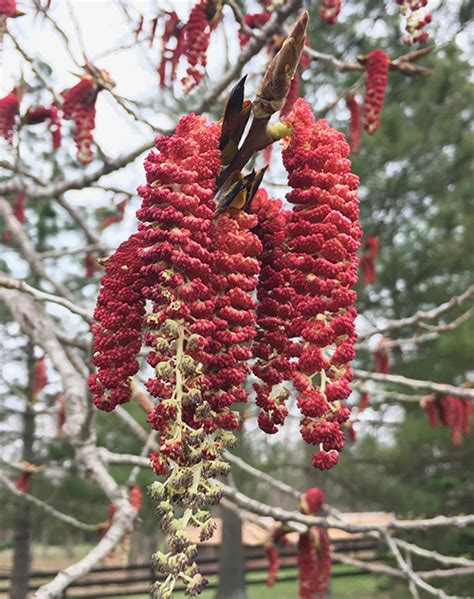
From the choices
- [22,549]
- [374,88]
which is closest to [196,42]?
[374,88]

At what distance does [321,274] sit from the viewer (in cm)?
84

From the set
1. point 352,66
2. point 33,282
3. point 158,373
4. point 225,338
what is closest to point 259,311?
point 225,338

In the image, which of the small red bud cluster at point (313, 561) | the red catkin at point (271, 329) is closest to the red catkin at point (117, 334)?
the red catkin at point (271, 329)

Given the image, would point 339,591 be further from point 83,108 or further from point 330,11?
point 83,108

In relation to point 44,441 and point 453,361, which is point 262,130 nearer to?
point 453,361

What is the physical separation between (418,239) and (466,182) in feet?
4.05

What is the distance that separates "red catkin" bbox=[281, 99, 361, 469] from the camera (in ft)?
2.52

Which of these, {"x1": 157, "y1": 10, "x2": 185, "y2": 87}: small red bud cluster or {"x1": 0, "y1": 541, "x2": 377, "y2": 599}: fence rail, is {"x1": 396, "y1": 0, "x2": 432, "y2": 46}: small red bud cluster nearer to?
{"x1": 157, "y1": 10, "x2": 185, "y2": 87}: small red bud cluster

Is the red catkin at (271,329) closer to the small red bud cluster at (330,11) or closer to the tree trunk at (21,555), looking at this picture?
the small red bud cluster at (330,11)

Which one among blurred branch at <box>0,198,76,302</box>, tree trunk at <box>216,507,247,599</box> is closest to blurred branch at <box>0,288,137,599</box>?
blurred branch at <box>0,198,76,302</box>

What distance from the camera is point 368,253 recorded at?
17.4ft

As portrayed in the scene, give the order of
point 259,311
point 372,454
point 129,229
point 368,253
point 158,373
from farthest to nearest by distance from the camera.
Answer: point 372,454, point 129,229, point 368,253, point 259,311, point 158,373

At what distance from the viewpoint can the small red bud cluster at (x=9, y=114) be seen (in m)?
2.34

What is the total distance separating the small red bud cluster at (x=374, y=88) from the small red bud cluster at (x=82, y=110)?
1090mm
